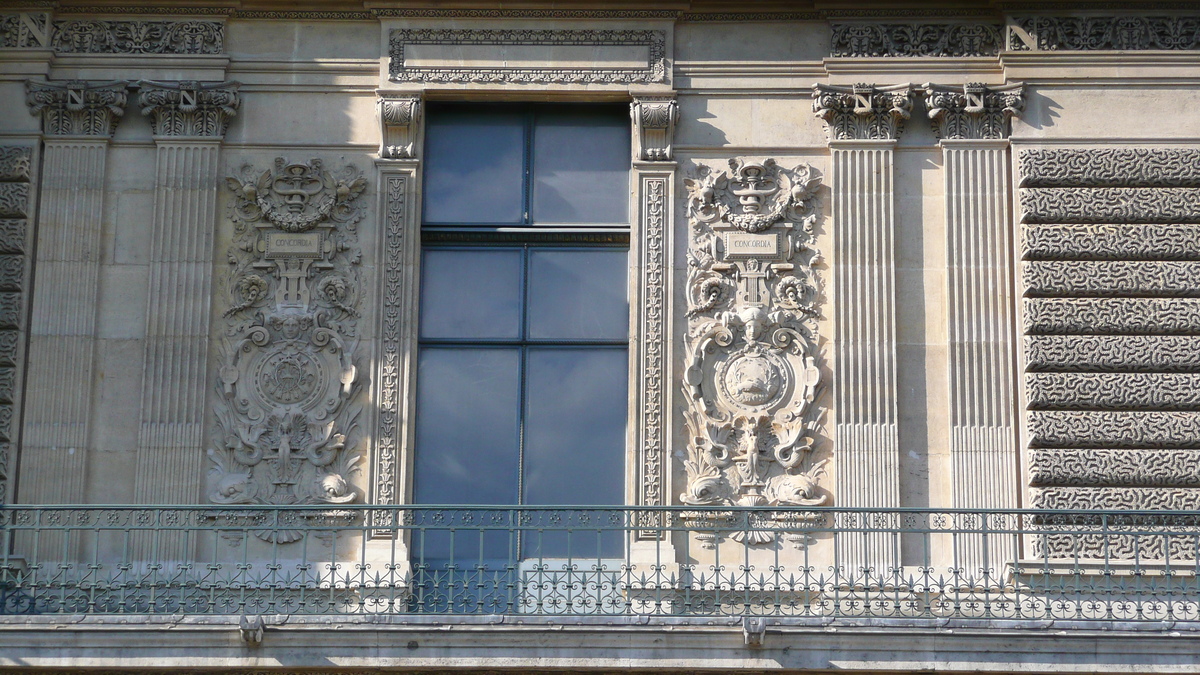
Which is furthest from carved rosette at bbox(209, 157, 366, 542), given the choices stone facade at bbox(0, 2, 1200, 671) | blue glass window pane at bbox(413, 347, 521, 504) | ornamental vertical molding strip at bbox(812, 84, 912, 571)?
ornamental vertical molding strip at bbox(812, 84, 912, 571)

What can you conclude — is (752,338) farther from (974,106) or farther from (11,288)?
(11,288)

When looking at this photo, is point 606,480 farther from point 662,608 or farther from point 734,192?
point 734,192

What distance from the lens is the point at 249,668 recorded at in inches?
500

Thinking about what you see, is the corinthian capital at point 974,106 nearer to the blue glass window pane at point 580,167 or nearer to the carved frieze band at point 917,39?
the carved frieze band at point 917,39

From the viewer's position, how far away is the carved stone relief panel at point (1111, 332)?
14.4m

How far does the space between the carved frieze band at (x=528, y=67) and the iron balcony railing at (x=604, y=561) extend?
3540 mm

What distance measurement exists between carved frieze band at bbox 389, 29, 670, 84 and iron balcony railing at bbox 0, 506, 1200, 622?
3.54 meters

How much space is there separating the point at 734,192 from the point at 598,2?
195 centimetres

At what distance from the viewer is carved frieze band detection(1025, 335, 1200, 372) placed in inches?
579

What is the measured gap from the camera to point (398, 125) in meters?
15.4

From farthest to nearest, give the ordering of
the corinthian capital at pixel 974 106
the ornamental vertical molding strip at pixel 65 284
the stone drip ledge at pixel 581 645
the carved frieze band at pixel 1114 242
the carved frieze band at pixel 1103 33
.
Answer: the carved frieze band at pixel 1103 33 < the corinthian capital at pixel 974 106 < the carved frieze band at pixel 1114 242 < the ornamental vertical molding strip at pixel 65 284 < the stone drip ledge at pixel 581 645

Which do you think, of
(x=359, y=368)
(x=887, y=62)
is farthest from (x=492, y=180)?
(x=887, y=62)

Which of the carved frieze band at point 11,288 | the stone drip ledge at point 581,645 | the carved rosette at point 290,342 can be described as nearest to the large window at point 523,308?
the carved rosette at point 290,342

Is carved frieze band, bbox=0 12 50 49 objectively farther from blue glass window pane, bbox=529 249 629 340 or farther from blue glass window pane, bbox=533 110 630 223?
blue glass window pane, bbox=529 249 629 340
